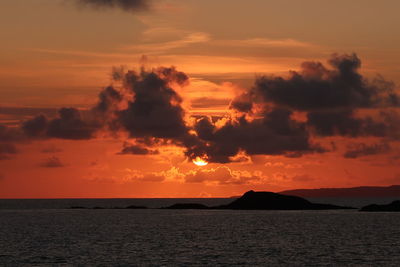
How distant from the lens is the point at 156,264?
293ft

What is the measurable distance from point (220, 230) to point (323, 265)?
7125 centimetres

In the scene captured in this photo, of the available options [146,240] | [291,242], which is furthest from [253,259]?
[146,240]

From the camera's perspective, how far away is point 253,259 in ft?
314

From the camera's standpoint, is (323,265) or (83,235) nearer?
(323,265)

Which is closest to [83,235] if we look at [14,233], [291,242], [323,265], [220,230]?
[14,233]

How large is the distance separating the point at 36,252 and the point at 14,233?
46.0 m

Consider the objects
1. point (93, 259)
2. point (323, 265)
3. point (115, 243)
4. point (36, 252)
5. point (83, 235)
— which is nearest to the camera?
point (323, 265)

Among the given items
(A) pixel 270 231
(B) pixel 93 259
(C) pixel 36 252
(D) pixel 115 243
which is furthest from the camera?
(A) pixel 270 231

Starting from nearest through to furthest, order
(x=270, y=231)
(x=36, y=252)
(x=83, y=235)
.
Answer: (x=36, y=252)
(x=83, y=235)
(x=270, y=231)

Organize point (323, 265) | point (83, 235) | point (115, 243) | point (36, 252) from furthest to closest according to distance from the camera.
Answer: point (83, 235) < point (115, 243) < point (36, 252) < point (323, 265)

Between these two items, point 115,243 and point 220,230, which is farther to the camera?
point 220,230

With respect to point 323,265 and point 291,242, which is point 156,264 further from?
point 291,242

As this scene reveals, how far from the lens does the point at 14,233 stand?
148 m

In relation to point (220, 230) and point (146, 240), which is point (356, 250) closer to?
point (146, 240)
